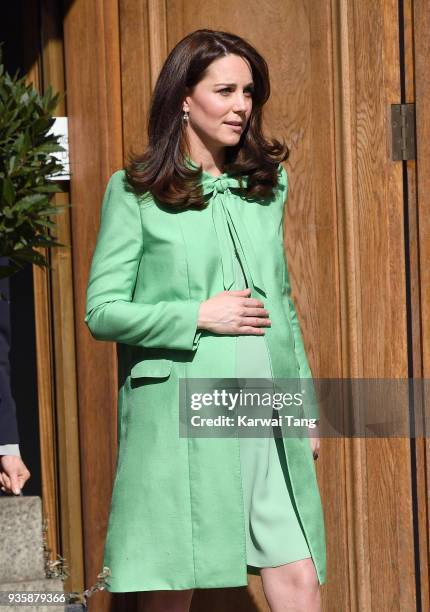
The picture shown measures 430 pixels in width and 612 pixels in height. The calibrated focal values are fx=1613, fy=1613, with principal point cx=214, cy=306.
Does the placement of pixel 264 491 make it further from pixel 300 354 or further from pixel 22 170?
pixel 22 170

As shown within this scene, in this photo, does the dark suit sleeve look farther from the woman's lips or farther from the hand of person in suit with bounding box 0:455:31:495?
the woman's lips

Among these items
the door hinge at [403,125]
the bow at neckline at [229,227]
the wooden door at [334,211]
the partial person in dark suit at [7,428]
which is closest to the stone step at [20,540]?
the partial person in dark suit at [7,428]

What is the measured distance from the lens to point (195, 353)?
459 centimetres

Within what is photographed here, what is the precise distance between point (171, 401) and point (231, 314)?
0.31 m

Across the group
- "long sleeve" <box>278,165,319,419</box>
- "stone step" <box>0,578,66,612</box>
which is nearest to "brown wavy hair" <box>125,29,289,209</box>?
"long sleeve" <box>278,165,319,419</box>

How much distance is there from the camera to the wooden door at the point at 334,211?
5410 mm

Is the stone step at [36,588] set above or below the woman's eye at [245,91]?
below

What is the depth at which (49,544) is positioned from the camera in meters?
5.64

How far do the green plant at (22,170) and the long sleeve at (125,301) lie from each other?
572 millimetres

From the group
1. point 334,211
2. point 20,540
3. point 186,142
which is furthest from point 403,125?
point 20,540

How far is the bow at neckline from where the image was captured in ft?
15.3

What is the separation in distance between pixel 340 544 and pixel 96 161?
5.06 feet

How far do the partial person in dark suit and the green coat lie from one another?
25 centimetres

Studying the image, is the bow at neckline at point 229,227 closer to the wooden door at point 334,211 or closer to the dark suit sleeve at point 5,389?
the dark suit sleeve at point 5,389
